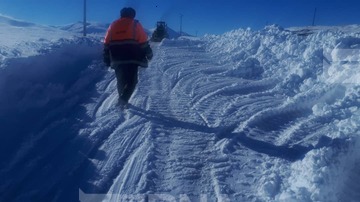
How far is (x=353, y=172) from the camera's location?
4570mm

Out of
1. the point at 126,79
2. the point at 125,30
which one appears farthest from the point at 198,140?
the point at 125,30

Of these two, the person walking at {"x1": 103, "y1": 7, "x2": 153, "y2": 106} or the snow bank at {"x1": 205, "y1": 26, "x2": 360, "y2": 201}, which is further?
the person walking at {"x1": 103, "y1": 7, "x2": 153, "y2": 106}

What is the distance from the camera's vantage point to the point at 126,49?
283 inches

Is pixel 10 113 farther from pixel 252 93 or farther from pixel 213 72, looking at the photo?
pixel 213 72

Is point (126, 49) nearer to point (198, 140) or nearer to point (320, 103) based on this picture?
point (198, 140)

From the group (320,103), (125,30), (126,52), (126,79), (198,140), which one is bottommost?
(198,140)

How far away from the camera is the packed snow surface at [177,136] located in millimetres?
4188

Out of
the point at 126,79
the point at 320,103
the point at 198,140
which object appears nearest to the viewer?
the point at 198,140

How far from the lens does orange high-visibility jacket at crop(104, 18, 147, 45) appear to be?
7012mm

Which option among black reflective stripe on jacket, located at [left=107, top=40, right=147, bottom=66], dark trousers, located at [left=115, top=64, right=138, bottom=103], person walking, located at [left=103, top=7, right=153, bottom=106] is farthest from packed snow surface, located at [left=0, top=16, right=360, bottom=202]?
black reflective stripe on jacket, located at [left=107, top=40, right=147, bottom=66]

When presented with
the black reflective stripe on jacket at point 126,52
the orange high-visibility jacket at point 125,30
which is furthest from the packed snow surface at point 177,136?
the orange high-visibility jacket at point 125,30

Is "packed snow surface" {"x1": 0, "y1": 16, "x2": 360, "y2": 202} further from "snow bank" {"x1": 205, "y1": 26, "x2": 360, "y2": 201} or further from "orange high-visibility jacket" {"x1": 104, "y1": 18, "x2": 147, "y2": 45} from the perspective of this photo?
"orange high-visibility jacket" {"x1": 104, "y1": 18, "x2": 147, "y2": 45}

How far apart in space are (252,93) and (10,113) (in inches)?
203

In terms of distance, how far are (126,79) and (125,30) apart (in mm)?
1004
